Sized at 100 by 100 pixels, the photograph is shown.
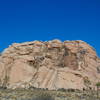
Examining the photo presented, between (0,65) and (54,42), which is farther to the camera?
(54,42)

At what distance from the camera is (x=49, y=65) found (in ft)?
191

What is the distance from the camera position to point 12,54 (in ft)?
203

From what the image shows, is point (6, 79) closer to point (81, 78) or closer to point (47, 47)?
point (47, 47)

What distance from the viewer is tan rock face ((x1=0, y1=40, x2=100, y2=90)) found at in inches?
2032

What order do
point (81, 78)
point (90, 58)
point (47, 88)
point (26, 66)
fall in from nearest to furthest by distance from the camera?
point (47, 88), point (81, 78), point (26, 66), point (90, 58)

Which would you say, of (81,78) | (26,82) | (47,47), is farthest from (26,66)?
(81,78)

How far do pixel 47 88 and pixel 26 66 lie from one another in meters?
10.4

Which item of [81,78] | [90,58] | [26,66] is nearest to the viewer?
[81,78]

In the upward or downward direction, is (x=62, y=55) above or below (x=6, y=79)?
above

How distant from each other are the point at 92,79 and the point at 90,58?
7.92 m

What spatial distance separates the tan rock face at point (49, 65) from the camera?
5162cm

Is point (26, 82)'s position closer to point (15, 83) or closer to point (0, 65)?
point (15, 83)

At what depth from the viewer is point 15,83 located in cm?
5338

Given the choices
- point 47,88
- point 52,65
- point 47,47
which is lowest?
point 47,88
